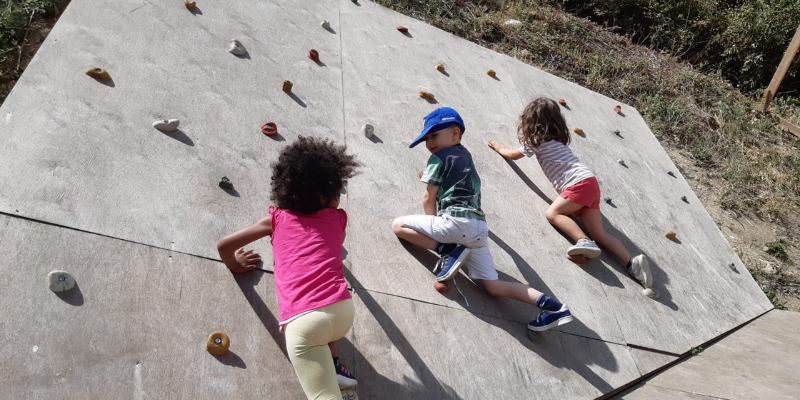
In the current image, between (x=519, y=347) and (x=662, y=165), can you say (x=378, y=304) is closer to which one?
(x=519, y=347)

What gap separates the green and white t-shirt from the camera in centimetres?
321

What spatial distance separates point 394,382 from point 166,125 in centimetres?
194

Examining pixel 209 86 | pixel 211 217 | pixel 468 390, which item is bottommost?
pixel 468 390

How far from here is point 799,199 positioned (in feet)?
21.4

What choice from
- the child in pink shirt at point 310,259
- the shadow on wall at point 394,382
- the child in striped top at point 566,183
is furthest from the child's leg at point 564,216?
the child in pink shirt at point 310,259

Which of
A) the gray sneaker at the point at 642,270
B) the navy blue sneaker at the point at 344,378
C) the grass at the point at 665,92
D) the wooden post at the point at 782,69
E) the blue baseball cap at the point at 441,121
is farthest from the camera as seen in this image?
the wooden post at the point at 782,69

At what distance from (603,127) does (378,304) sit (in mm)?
3480

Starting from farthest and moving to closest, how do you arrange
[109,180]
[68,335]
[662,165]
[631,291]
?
[662,165] < [631,291] < [109,180] < [68,335]

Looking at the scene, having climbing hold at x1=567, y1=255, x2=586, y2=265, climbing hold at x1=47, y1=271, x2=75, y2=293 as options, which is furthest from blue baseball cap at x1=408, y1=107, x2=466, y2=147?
climbing hold at x1=47, y1=271, x2=75, y2=293

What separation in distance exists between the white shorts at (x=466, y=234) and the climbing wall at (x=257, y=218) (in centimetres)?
15

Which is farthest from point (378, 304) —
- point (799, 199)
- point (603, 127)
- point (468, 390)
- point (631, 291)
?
point (799, 199)

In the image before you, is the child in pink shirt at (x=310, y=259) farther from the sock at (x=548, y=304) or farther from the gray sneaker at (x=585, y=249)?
the gray sneaker at (x=585, y=249)

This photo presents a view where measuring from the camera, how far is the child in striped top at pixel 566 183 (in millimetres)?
3955

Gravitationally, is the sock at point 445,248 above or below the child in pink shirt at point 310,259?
below
